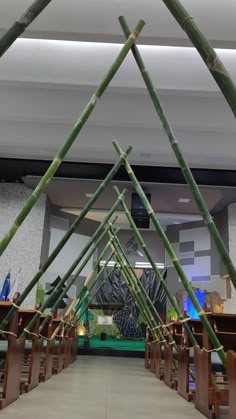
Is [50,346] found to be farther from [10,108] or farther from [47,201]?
[47,201]

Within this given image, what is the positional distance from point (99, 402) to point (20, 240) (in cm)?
629

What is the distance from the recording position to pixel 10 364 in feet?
7.72

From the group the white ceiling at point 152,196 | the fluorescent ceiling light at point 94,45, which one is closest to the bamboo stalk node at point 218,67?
the fluorescent ceiling light at point 94,45

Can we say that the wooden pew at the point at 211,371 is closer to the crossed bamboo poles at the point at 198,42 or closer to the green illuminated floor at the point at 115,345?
the crossed bamboo poles at the point at 198,42

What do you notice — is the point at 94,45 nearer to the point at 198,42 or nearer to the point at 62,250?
the point at 198,42

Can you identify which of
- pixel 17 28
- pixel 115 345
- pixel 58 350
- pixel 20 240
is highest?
pixel 20 240

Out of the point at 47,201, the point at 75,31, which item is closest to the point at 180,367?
the point at 75,31

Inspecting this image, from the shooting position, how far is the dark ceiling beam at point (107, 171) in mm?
7680

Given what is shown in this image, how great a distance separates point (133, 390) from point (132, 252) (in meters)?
9.43

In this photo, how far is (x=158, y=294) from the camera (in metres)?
12.5

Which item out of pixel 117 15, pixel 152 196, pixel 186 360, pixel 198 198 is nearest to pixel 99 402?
pixel 186 360

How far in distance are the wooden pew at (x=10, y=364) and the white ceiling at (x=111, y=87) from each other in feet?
10.1

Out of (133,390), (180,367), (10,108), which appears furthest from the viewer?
(10,108)

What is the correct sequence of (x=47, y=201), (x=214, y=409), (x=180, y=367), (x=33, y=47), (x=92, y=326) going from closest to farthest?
(x=214, y=409), (x=180, y=367), (x=33, y=47), (x=47, y=201), (x=92, y=326)
